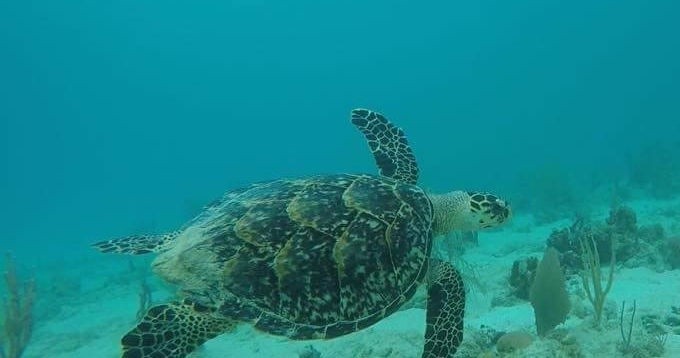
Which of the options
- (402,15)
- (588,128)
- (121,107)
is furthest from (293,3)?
(588,128)

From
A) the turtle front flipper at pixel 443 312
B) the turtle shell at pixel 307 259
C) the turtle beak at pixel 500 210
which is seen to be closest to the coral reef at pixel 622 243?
the turtle beak at pixel 500 210

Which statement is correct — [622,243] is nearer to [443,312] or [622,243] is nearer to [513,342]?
[513,342]

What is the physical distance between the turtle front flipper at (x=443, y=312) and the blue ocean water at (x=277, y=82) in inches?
2722

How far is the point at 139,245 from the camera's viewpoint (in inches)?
197

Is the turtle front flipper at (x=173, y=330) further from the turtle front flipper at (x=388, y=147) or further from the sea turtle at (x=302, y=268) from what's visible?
the turtle front flipper at (x=388, y=147)

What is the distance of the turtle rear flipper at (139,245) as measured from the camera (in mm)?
4797

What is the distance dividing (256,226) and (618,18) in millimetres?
143787

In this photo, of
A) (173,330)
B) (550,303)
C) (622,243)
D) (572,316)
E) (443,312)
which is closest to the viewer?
(173,330)

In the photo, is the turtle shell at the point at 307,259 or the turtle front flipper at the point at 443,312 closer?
the turtle shell at the point at 307,259

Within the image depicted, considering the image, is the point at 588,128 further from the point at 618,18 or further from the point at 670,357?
the point at 670,357

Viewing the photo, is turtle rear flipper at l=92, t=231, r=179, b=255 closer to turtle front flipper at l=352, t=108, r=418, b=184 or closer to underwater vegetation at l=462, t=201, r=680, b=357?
turtle front flipper at l=352, t=108, r=418, b=184

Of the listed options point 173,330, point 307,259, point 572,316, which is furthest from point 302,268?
point 572,316

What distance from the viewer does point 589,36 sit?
116812mm

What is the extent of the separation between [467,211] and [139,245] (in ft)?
12.7
